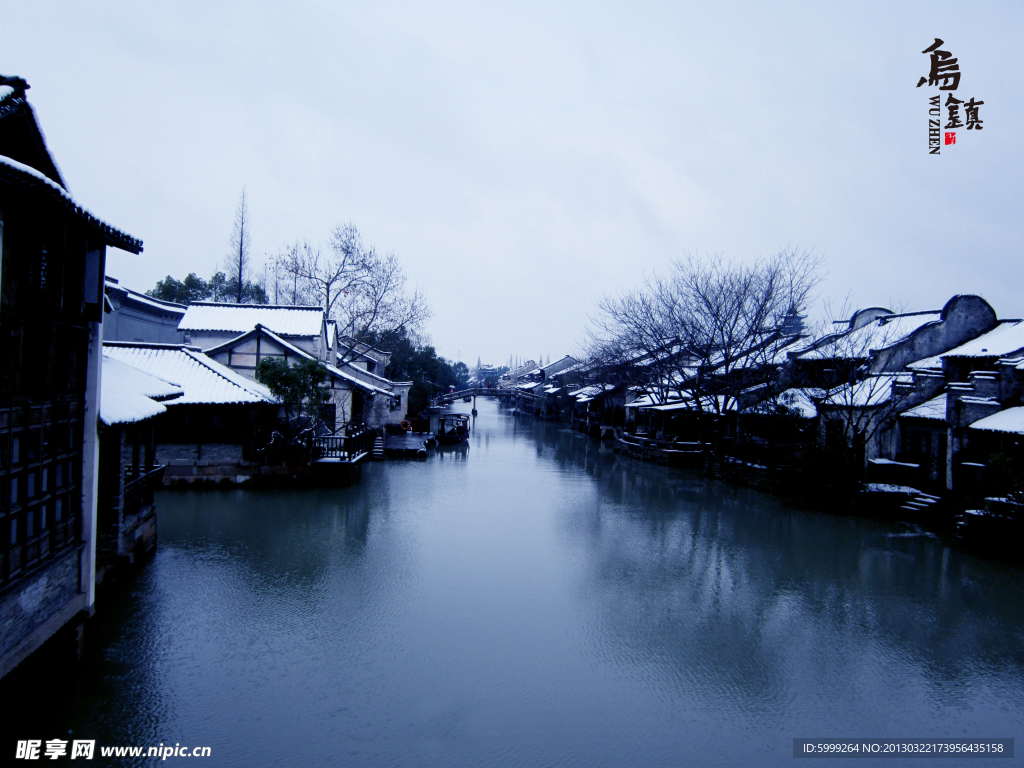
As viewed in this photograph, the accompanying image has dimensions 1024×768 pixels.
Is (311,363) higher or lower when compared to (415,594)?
higher

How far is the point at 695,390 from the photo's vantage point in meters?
28.7

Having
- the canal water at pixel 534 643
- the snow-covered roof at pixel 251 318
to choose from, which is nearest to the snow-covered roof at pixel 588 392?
the snow-covered roof at pixel 251 318

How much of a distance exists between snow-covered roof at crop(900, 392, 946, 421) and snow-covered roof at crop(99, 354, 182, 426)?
20.9m

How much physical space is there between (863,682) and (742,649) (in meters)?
1.49

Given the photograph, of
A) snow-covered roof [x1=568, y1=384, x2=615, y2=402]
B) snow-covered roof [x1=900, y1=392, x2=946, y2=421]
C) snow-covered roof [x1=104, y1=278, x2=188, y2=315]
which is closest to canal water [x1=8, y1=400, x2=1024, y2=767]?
snow-covered roof [x1=900, y1=392, x2=946, y2=421]

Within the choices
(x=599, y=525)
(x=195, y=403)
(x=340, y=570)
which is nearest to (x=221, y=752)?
(x=340, y=570)

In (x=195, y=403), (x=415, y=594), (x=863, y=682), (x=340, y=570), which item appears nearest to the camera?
(x=863, y=682)

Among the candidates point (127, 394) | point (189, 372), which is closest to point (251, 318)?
point (189, 372)

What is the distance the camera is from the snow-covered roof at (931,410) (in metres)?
19.8

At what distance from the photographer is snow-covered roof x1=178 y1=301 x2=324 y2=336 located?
29.6 meters

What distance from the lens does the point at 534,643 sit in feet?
29.1

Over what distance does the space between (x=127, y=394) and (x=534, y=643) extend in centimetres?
758

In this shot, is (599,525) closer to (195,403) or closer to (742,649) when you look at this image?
(742,649)

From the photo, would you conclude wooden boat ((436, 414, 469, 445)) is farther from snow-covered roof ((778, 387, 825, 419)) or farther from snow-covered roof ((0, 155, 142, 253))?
snow-covered roof ((0, 155, 142, 253))
